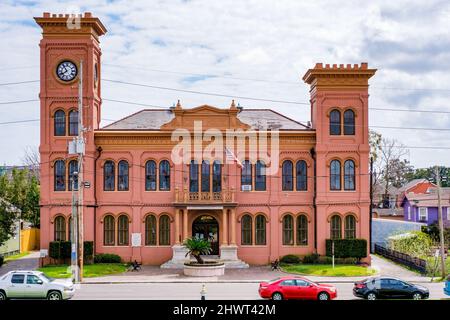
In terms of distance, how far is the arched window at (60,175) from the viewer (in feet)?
142

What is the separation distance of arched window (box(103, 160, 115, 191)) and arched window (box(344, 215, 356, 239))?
15.9m

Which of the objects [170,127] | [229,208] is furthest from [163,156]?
[229,208]

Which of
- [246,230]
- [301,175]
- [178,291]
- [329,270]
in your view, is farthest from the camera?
[301,175]

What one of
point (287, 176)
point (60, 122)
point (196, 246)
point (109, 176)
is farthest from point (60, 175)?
point (287, 176)

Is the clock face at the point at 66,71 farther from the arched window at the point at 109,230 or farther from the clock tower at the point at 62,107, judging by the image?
the arched window at the point at 109,230

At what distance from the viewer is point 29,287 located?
87.0 feet

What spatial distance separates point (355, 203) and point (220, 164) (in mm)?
9364

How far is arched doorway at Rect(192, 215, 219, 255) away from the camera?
44500 millimetres

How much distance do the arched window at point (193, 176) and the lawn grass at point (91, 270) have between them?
677 centimetres

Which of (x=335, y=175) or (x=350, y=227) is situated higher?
(x=335, y=175)

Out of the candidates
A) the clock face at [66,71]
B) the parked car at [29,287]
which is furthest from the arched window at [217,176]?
the parked car at [29,287]

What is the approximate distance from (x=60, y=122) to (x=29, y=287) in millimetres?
18613

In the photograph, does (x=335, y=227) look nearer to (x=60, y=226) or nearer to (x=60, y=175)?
(x=60, y=226)

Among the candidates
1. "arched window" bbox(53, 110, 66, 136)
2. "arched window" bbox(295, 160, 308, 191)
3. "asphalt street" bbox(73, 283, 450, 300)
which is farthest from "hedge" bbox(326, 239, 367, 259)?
"arched window" bbox(53, 110, 66, 136)
